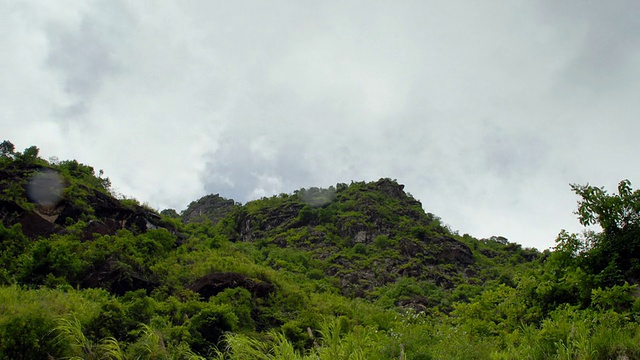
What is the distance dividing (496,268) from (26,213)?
129ft

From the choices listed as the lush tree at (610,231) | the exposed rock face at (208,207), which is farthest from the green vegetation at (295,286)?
the exposed rock face at (208,207)

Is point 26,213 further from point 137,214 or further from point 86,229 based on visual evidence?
point 137,214

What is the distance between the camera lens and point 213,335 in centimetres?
1661

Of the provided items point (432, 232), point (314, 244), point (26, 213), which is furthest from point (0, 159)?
point (432, 232)

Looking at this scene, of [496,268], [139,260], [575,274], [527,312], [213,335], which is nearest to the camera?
[575,274]

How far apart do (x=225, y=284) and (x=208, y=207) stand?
68.6 meters

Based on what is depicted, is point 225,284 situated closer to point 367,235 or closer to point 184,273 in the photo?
point 184,273

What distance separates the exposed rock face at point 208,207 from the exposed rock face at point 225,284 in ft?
186

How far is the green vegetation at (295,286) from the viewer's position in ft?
29.7

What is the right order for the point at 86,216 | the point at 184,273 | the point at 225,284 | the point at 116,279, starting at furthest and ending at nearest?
the point at 86,216 < the point at 184,273 < the point at 225,284 < the point at 116,279

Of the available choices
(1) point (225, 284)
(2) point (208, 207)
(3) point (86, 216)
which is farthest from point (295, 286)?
(2) point (208, 207)

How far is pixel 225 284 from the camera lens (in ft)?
69.1

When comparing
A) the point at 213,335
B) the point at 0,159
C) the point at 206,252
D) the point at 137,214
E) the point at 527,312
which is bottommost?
the point at 527,312

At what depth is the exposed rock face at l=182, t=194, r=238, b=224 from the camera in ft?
265
